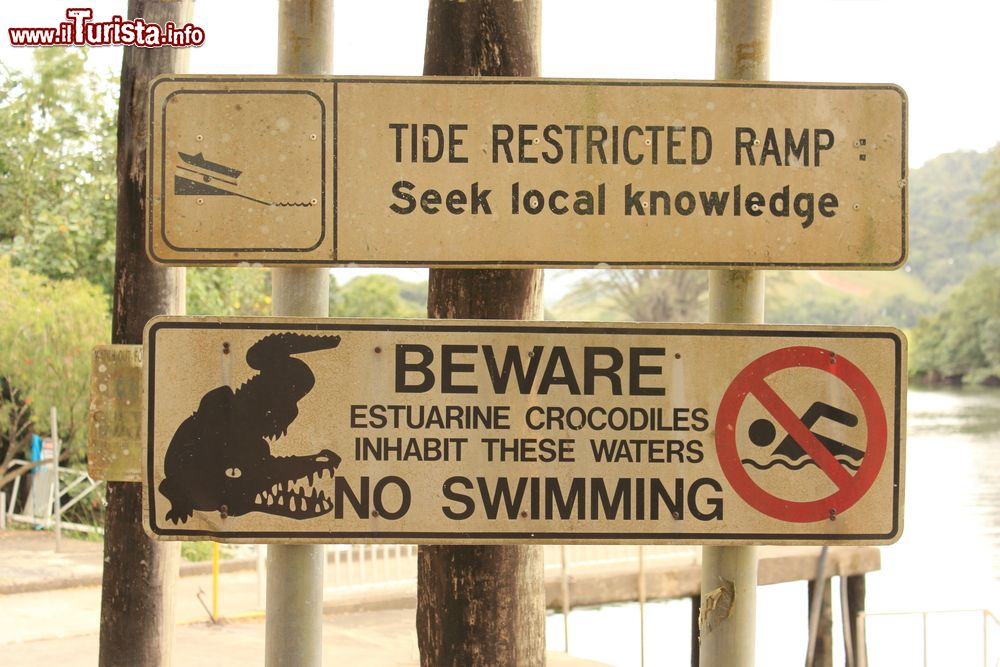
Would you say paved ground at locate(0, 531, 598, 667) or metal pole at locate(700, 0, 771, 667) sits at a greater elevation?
metal pole at locate(700, 0, 771, 667)

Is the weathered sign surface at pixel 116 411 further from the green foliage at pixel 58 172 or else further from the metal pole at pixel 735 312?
the green foliage at pixel 58 172

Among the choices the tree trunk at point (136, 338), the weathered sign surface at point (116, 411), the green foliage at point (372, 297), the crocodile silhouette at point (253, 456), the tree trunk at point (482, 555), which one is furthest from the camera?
the green foliage at point (372, 297)

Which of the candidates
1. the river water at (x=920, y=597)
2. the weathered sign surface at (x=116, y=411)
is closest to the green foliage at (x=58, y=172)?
the river water at (x=920, y=597)

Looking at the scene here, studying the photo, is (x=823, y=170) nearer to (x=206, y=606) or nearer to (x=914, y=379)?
(x=206, y=606)

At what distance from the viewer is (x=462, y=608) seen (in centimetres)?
315

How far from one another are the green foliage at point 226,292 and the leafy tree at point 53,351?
6.66ft

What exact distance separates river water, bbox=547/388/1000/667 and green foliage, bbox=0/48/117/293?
32.8ft

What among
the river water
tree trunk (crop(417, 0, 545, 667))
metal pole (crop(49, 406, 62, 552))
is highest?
tree trunk (crop(417, 0, 545, 667))

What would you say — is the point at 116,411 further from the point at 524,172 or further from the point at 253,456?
the point at 524,172

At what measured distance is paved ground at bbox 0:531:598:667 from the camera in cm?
838

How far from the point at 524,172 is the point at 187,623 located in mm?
8430

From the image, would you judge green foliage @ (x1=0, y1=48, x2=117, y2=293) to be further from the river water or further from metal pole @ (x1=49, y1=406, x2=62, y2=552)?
the river water

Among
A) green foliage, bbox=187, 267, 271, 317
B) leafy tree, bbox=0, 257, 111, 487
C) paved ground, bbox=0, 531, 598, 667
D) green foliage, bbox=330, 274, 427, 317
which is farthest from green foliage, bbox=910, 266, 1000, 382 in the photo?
paved ground, bbox=0, 531, 598, 667

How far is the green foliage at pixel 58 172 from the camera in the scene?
55.3 feet
